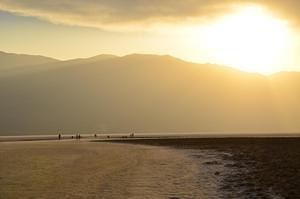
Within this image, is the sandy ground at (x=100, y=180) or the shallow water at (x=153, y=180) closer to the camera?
the shallow water at (x=153, y=180)

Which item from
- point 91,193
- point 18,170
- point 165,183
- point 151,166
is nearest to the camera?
point 91,193

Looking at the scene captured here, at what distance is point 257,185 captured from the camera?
3419cm

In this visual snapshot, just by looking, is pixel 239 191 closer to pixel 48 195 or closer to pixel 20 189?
pixel 48 195

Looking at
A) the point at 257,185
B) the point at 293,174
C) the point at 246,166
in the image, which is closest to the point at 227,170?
the point at 246,166

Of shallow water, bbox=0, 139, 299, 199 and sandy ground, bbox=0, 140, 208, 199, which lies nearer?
shallow water, bbox=0, 139, 299, 199

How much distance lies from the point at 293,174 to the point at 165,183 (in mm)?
8804

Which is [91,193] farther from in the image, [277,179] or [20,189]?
[277,179]

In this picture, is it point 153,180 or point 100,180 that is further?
point 100,180

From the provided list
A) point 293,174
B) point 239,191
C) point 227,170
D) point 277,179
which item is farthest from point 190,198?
point 227,170

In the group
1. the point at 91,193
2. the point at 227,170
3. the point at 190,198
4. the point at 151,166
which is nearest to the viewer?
the point at 190,198

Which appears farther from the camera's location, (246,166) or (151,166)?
(151,166)

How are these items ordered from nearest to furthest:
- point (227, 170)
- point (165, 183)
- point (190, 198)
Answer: point (190, 198)
point (165, 183)
point (227, 170)

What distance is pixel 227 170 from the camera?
46031 millimetres

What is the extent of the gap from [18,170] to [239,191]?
2451 centimetres
